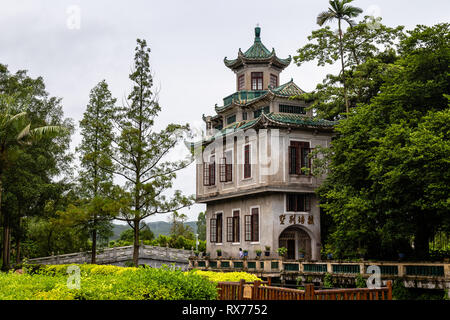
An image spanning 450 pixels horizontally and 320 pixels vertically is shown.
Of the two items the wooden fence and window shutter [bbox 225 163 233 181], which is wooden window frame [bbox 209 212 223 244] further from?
the wooden fence

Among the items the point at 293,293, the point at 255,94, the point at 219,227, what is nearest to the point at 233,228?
the point at 219,227

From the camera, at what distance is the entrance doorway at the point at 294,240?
28.5 meters

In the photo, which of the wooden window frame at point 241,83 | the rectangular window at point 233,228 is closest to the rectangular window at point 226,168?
the rectangular window at point 233,228

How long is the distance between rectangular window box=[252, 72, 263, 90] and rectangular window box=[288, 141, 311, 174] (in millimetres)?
6629

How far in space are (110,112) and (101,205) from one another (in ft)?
16.8

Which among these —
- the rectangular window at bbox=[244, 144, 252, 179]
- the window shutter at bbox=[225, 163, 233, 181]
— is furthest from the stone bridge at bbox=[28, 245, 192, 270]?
the rectangular window at bbox=[244, 144, 252, 179]

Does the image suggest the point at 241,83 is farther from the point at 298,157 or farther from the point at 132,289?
the point at 132,289

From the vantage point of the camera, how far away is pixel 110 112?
26.5 m

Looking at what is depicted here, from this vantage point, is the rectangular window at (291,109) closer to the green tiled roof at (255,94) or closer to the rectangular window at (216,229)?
the green tiled roof at (255,94)

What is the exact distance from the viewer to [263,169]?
2752 centimetres

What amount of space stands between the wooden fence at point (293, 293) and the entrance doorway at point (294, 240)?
17571 mm

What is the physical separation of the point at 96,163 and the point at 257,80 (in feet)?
41.7

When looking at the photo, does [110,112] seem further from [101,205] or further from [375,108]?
[375,108]
